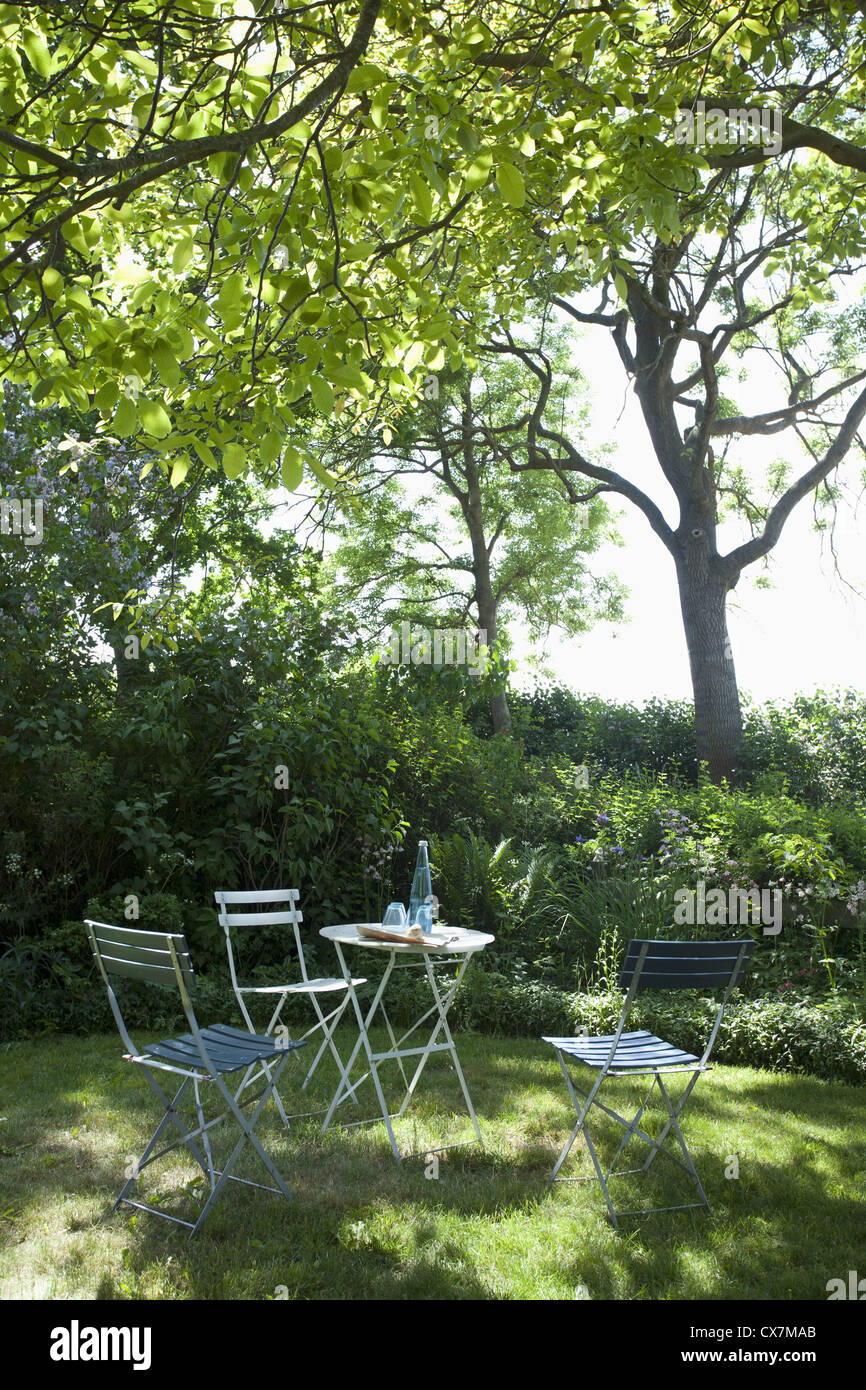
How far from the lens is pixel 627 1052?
4.14 m

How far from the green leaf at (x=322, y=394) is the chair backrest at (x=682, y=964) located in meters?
2.38

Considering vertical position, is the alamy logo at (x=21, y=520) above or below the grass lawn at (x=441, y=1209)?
above

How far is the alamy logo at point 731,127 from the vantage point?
220 inches

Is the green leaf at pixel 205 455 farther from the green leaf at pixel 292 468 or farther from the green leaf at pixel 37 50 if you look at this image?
the green leaf at pixel 37 50

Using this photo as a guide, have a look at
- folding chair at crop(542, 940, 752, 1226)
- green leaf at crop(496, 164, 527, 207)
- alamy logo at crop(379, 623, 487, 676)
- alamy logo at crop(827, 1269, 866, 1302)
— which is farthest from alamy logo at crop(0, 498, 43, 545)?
alamy logo at crop(827, 1269, 866, 1302)

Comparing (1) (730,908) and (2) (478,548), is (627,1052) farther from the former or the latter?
(2) (478,548)

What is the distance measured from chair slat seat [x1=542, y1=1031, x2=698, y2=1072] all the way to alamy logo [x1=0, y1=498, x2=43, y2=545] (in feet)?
18.6

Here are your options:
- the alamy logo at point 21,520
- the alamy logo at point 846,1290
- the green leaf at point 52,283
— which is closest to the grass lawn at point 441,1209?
the alamy logo at point 846,1290

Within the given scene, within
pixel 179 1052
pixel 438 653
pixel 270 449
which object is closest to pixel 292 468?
pixel 270 449

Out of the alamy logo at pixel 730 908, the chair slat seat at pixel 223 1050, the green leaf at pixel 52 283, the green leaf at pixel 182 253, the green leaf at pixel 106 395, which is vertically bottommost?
the chair slat seat at pixel 223 1050

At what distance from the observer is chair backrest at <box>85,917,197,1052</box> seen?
355 centimetres

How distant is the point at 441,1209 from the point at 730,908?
406 cm
